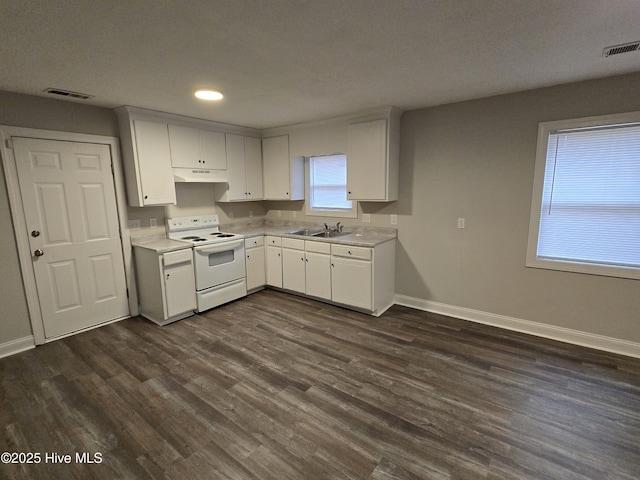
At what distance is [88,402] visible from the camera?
2275mm

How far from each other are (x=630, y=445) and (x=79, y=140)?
16.7 ft

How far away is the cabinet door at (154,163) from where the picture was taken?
3.45 metres

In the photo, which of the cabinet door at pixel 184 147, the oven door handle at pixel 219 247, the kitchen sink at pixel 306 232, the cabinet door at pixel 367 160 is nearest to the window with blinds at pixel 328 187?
the kitchen sink at pixel 306 232

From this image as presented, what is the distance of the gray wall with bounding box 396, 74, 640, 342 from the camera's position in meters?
2.79

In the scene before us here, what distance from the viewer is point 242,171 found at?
4.62m

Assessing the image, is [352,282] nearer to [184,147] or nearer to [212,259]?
[212,259]

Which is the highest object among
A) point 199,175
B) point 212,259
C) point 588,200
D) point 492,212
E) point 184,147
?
point 184,147

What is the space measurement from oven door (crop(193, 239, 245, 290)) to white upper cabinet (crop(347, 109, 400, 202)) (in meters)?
1.74

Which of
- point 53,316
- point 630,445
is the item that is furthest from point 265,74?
point 630,445

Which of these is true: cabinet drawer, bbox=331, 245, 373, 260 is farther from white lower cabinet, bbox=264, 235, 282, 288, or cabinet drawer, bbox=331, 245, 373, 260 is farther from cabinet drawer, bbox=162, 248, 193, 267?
cabinet drawer, bbox=162, 248, 193, 267

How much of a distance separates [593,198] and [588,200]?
38mm

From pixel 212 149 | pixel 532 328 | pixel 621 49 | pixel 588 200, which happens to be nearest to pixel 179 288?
pixel 212 149

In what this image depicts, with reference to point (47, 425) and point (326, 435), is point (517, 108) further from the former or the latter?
point (47, 425)

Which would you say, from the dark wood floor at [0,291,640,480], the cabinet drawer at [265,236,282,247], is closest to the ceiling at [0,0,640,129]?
the cabinet drawer at [265,236,282,247]
